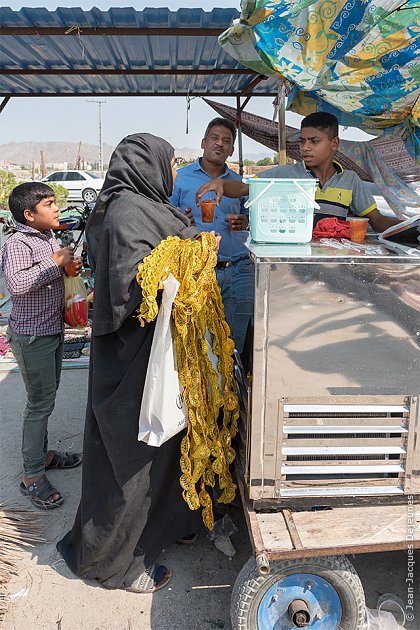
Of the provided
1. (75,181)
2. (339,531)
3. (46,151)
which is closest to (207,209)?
(339,531)

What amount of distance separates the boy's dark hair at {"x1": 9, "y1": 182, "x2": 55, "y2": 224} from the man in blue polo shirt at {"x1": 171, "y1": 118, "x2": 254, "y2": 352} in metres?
0.81

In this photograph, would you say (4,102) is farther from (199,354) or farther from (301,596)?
(301,596)

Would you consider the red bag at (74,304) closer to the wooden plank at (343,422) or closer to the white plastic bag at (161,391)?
the white plastic bag at (161,391)

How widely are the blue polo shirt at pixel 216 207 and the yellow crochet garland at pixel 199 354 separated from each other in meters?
0.97

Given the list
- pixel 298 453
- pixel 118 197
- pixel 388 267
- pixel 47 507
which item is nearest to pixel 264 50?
pixel 118 197

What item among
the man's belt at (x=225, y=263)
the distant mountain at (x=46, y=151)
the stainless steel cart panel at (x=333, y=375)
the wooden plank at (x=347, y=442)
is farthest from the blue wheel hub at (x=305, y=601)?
the distant mountain at (x=46, y=151)

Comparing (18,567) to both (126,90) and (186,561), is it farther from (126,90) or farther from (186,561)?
(126,90)

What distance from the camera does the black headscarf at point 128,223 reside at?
1867 mm

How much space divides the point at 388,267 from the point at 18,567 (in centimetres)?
214

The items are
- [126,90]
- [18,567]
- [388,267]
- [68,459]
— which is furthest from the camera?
[126,90]

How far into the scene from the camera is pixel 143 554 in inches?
89.1

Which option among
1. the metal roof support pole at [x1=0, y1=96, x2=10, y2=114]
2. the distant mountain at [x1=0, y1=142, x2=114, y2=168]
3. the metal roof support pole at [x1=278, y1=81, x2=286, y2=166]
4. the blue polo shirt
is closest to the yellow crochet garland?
the blue polo shirt

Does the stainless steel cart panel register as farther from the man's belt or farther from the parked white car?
the parked white car

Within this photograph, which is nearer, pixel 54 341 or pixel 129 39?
pixel 54 341
